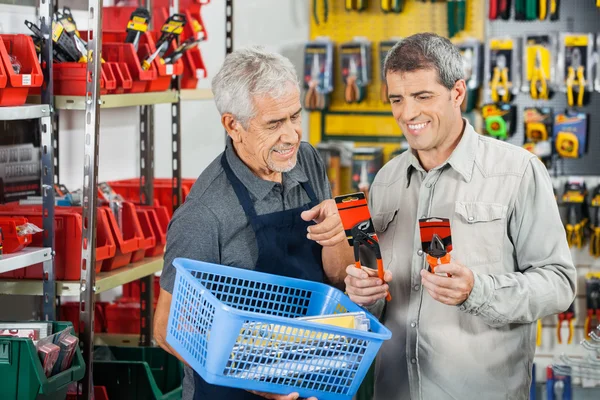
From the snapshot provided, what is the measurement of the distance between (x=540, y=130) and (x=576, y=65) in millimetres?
484

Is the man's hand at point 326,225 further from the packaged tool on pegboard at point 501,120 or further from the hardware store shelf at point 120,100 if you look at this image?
the packaged tool on pegboard at point 501,120

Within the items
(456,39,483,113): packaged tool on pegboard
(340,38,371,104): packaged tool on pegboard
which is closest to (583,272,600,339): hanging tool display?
(456,39,483,113): packaged tool on pegboard

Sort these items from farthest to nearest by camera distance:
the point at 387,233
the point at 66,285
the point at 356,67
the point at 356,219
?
the point at 356,67, the point at 66,285, the point at 387,233, the point at 356,219

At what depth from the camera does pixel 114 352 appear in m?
4.24

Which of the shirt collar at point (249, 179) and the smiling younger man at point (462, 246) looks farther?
the shirt collar at point (249, 179)

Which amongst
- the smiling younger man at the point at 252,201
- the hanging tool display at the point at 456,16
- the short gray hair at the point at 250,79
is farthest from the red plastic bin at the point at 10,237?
the hanging tool display at the point at 456,16

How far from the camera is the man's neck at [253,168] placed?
2748 mm

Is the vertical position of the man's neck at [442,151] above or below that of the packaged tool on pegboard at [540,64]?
below

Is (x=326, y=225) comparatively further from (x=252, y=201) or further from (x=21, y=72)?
(x=21, y=72)

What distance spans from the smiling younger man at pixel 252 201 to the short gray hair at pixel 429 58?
12.7 inches

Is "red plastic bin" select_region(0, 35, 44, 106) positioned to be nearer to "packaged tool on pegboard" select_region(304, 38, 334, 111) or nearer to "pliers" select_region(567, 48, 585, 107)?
"packaged tool on pegboard" select_region(304, 38, 334, 111)

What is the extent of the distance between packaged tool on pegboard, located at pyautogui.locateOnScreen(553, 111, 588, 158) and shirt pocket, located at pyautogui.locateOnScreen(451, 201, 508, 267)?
11.6ft

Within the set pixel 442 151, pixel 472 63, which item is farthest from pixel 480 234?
pixel 472 63

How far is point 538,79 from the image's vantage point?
5.98m
